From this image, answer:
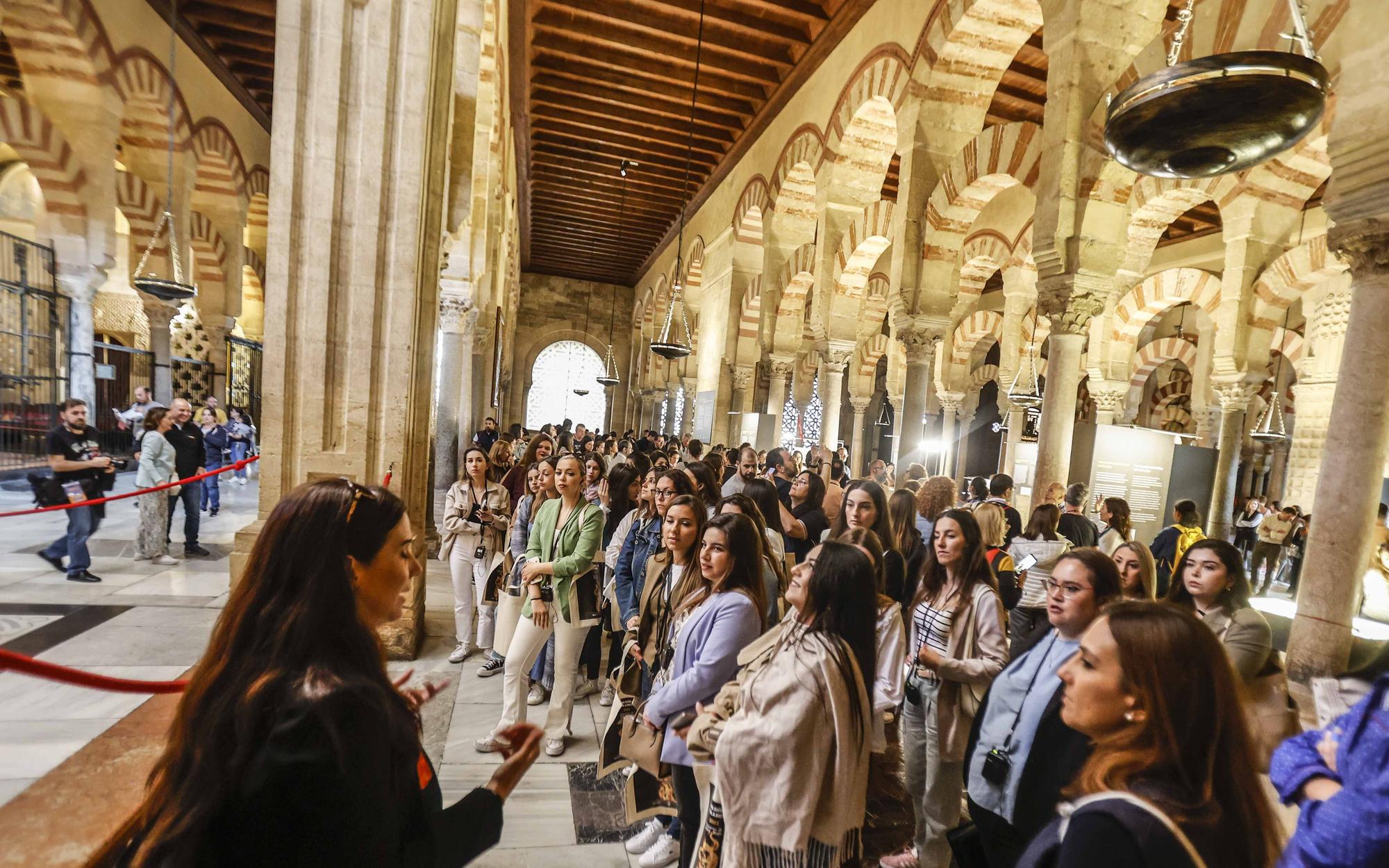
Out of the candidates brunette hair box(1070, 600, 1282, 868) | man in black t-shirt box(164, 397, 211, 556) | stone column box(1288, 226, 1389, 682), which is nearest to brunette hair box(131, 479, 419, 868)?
brunette hair box(1070, 600, 1282, 868)

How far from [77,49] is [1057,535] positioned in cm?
918

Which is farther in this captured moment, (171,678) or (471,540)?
(471,540)

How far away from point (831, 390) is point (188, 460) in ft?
22.6

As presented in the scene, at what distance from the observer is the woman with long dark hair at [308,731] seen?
74 centimetres

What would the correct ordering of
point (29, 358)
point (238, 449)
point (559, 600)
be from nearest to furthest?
point (559, 600), point (29, 358), point (238, 449)

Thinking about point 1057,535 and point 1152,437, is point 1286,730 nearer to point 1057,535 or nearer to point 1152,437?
point 1057,535

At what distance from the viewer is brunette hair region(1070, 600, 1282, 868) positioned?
860mm

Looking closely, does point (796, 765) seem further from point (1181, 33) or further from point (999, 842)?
point (1181, 33)

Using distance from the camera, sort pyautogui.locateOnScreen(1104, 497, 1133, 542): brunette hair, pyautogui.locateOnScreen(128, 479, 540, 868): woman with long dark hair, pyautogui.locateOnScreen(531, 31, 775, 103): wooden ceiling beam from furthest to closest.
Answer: pyautogui.locateOnScreen(531, 31, 775, 103): wooden ceiling beam
pyautogui.locateOnScreen(1104, 497, 1133, 542): brunette hair
pyautogui.locateOnScreen(128, 479, 540, 868): woman with long dark hair

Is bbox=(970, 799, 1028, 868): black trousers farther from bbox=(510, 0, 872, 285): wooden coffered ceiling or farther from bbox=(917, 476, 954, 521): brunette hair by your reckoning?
bbox=(510, 0, 872, 285): wooden coffered ceiling

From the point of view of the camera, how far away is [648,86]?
930 cm

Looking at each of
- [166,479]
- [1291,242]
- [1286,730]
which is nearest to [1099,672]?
[1286,730]

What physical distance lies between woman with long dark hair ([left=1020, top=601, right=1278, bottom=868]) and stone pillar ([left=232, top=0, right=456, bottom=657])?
3.13 metres

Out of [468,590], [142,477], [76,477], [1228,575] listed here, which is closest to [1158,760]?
[1228,575]
